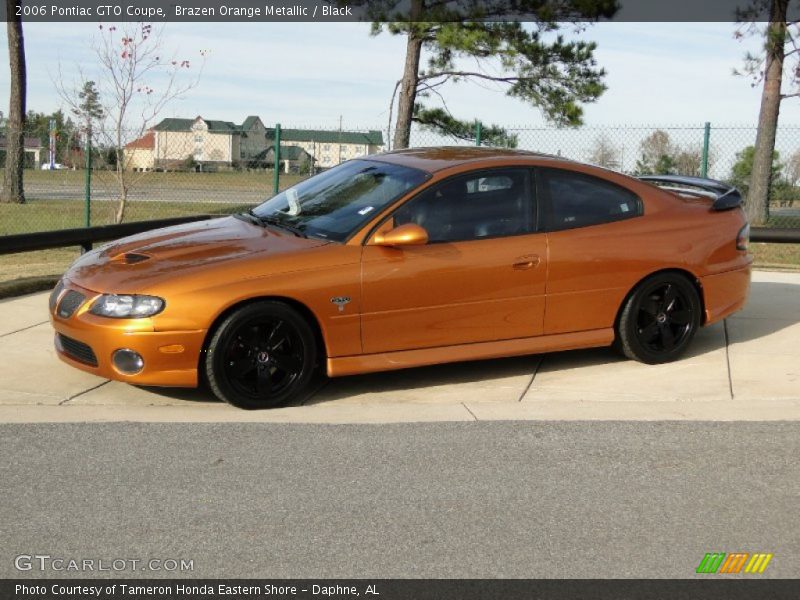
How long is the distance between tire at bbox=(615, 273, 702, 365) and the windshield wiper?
235cm

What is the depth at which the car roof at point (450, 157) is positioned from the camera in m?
7.17

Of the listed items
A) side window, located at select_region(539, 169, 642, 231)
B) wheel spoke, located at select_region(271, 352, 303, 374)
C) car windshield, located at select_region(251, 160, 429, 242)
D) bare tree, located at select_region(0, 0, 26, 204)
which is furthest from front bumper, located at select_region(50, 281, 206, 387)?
bare tree, located at select_region(0, 0, 26, 204)

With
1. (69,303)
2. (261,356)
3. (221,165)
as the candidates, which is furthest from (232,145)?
(261,356)

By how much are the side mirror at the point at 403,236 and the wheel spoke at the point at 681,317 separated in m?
2.13

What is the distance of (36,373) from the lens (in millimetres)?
6984

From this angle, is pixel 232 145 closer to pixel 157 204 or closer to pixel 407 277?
pixel 157 204

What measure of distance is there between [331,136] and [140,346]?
1111 centimetres

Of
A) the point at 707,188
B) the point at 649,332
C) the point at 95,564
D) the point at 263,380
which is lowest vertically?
the point at 95,564

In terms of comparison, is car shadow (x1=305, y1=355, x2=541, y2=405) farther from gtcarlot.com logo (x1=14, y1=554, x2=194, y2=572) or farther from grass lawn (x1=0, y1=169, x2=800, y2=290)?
grass lawn (x1=0, y1=169, x2=800, y2=290)

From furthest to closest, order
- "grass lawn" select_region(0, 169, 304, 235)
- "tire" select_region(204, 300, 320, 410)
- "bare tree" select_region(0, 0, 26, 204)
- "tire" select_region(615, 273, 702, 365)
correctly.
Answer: "bare tree" select_region(0, 0, 26, 204)
"grass lawn" select_region(0, 169, 304, 235)
"tire" select_region(615, 273, 702, 365)
"tire" select_region(204, 300, 320, 410)

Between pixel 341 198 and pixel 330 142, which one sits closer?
pixel 341 198

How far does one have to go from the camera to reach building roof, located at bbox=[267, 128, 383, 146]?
54.2 ft

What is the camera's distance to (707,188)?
27.2 feet
